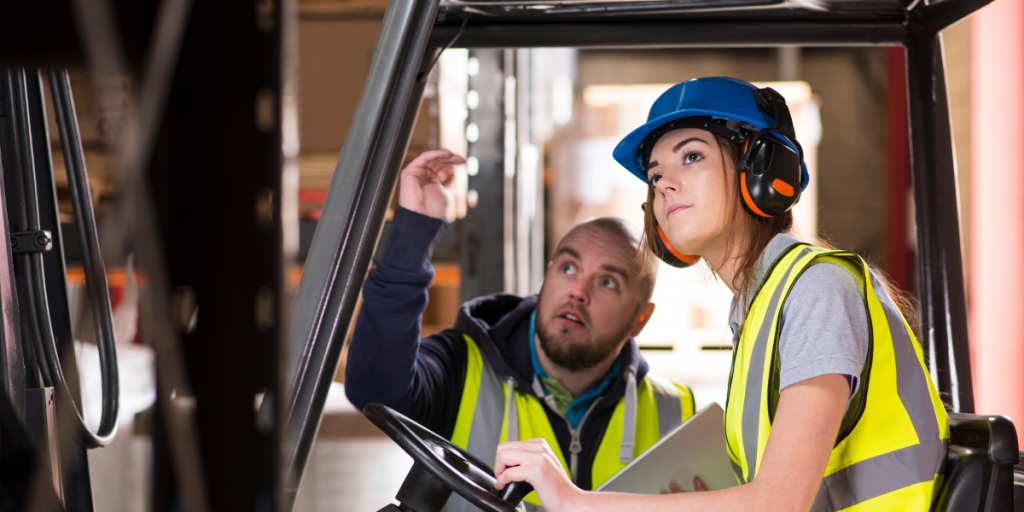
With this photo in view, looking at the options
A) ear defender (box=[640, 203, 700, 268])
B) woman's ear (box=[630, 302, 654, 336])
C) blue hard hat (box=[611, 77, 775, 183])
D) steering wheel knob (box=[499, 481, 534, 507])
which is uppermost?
blue hard hat (box=[611, 77, 775, 183])

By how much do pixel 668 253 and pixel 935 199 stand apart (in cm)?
70

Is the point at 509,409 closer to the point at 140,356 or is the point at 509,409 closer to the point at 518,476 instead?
the point at 518,476

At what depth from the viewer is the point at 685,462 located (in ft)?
5.98

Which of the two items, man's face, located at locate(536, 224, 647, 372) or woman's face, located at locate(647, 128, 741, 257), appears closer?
woman's face, located at locate(647, 128, 741, 257)

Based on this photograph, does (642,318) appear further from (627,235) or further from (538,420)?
(538,420)

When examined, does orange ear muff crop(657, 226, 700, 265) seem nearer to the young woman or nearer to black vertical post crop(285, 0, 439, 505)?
the young woman

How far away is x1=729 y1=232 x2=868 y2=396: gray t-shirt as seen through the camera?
1181 millimetres

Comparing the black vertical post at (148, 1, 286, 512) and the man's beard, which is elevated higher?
the black vertical post at (148, 1, 286, 512)

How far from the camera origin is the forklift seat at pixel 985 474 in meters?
1.27

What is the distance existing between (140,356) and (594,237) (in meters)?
3.84

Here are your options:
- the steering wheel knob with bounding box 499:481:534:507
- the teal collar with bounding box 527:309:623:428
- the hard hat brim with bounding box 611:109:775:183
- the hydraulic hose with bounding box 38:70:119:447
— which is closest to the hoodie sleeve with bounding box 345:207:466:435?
the teal collar with bounding box 527:309:623:428

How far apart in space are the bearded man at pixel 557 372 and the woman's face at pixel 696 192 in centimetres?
60

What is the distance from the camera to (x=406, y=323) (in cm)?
204

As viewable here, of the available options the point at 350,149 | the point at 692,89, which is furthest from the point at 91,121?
the point at 692,89
